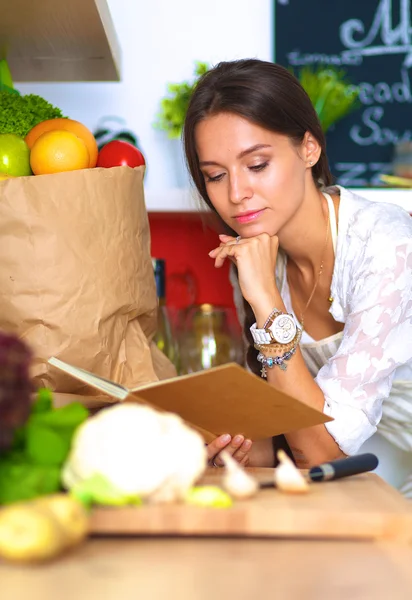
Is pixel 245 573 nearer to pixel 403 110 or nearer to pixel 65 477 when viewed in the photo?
pixel 65 477

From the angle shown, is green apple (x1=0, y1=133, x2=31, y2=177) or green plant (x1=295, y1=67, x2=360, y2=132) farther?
green plant (x1=295, y1=67, x2=360, y2=132)

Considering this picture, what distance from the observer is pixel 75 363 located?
86cm

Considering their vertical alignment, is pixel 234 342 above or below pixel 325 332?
below

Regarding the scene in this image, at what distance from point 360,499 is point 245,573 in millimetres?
141

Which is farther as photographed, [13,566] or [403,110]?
[403,110]

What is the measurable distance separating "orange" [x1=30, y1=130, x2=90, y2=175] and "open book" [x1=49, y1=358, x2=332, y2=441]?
0.28m

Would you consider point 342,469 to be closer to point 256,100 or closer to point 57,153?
point 57,153

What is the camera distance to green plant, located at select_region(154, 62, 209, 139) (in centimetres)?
174

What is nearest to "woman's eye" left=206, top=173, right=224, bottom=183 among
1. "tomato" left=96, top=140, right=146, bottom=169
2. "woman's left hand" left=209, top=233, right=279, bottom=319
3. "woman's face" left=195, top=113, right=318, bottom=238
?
"woman's face" left=195, top=113, right=318, bottom=238

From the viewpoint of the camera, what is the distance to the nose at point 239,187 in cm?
118

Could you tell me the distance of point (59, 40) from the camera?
1.17 m

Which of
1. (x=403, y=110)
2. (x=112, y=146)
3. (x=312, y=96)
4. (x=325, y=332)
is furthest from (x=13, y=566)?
(x=403, y=110)

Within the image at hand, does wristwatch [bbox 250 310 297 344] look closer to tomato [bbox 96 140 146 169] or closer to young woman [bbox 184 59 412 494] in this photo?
young woman [bbox 184 59 412 494]

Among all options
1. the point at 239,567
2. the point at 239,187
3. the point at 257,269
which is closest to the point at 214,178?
the point at 239,187
